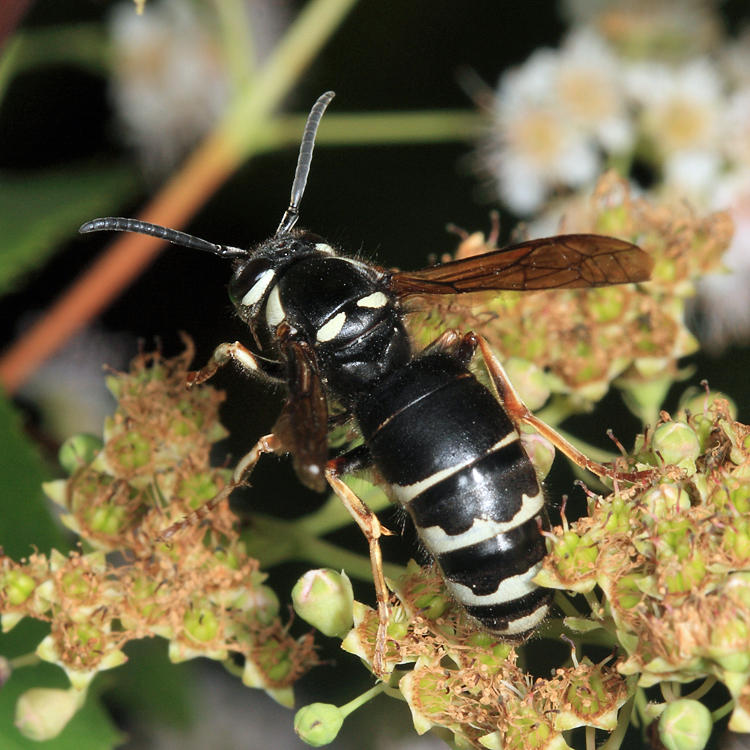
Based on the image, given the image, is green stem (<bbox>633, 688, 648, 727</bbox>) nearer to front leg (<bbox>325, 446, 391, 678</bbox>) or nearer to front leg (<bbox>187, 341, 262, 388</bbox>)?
front leg (<bbox>325, 446, 391, 678</bbox>)

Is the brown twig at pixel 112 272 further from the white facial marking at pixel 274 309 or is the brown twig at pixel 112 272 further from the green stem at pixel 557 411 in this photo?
the green stem at pixel 557 411

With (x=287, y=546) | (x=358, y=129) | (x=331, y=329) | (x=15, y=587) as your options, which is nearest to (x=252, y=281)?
(x=331, y=329)

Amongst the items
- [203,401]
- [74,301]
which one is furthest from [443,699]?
[74,301]

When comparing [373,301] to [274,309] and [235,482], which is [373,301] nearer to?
[274,309]

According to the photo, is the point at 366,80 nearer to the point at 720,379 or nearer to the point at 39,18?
the point at 39,18

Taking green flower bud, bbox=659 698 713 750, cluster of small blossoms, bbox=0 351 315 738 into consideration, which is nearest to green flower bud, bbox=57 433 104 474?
cluster of small blossoms, bbox=0 351 315 738

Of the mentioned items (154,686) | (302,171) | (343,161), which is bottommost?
(154,686)

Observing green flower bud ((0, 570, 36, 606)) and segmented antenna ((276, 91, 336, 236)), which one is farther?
segmented antenna ((276, 91, 336, 236))
